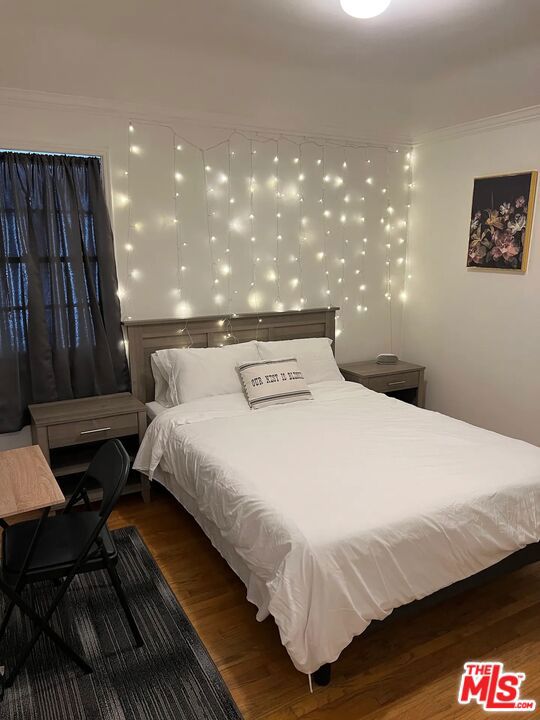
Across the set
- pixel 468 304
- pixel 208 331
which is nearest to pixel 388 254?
pixel 468 304

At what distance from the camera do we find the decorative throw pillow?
129 inches

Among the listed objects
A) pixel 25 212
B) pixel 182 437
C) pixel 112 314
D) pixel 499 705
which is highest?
pixel 25 212

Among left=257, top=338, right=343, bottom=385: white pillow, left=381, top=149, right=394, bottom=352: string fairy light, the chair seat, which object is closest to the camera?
the chair seat

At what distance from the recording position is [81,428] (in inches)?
118

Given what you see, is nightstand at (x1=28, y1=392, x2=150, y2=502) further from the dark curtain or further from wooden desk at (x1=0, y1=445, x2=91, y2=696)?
wooden desk at (x1=0, y1=445, x2=91, y2=696)

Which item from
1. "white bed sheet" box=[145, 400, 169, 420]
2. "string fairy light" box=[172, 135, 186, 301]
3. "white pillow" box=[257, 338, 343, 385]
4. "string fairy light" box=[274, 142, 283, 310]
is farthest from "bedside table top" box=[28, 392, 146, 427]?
"string fairy light" box=[274, 142, 283, 310]

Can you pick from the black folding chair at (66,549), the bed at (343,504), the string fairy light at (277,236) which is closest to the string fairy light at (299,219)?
the string fairy light at (277,236)

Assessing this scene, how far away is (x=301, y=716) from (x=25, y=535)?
1206 mm

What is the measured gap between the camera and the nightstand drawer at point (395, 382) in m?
4.05

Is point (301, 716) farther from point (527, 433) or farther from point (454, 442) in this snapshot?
point (527, 433)

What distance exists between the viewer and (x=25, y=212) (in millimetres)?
3027

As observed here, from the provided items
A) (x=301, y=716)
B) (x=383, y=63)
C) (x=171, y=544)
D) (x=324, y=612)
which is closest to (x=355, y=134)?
(x=383, y=63)

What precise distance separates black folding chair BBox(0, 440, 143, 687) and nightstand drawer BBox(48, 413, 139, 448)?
0.77m

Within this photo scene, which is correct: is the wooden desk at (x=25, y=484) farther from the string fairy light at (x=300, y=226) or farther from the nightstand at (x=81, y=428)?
the string fairy light at (x=300, y=226)
